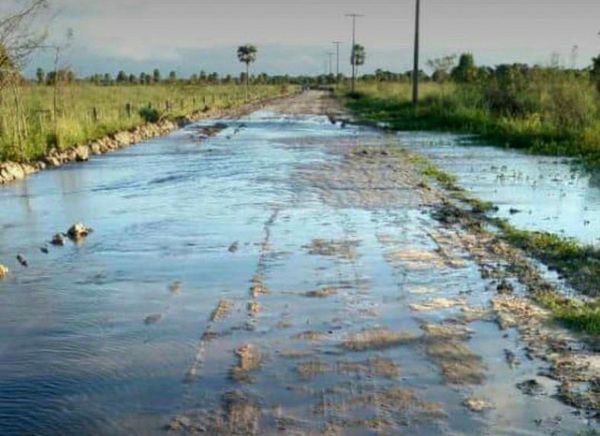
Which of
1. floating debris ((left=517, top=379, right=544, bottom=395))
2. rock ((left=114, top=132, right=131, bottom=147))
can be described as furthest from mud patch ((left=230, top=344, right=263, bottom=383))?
rock ((left=114, top=132, right=131, bottom=147))

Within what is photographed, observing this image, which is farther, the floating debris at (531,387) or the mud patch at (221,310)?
the mud patch at (221,310)

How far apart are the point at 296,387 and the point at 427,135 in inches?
1057

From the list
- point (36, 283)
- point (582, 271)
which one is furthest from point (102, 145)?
point (582, 271)

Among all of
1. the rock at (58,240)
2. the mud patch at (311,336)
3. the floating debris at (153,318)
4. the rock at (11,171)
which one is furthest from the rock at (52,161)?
the mud patch at (311,336)

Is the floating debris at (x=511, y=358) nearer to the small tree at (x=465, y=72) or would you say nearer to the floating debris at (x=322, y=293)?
the floating debris at (x=322, y=293)

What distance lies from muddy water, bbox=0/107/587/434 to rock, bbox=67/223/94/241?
16cm

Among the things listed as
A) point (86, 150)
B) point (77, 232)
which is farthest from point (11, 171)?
point (77, 232)

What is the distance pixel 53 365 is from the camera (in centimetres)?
658

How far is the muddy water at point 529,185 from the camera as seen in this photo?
1252 centimetres

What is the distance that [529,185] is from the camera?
16.8 metres

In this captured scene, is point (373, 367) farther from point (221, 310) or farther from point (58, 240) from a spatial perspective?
point (58, 240)

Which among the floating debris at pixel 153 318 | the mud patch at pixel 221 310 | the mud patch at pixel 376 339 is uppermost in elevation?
the mud patch at pixel 376 339

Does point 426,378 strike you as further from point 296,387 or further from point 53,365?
point 53,365

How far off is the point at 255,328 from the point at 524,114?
27.3 meters
